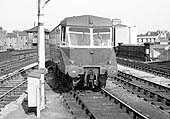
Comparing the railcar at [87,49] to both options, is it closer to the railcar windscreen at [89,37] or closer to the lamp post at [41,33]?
the railcar windscreen at [89,37]

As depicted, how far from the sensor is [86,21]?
39.9 ft

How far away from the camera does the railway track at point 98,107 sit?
27.6ft

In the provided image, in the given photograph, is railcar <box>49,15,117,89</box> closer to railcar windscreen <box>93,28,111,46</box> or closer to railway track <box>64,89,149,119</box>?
railcar windscreen <box>93,28,111,46</box>

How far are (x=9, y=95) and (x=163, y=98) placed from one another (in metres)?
6.34

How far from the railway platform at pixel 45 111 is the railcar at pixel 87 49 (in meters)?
1.59

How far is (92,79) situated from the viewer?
12008 mm

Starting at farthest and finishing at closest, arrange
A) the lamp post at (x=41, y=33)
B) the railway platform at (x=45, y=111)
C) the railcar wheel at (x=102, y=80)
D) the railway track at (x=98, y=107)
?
the railcar wheel at (x=102, y=80) → the lamp post at (x=41, y=33) → the railway platform at (x=45, y=111) → the railway track at (x=98, y=107)

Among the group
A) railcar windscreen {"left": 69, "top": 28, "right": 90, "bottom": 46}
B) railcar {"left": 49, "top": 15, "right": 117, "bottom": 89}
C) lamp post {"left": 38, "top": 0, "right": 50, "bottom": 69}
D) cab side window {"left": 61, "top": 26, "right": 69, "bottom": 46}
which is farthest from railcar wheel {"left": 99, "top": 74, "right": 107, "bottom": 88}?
lamp post {"left": 38, "top": 0, "right": 50, "bottom": 69}

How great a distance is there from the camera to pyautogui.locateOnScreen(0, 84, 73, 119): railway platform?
859cm

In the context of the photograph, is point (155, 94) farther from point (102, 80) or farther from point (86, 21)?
point (86, 21)

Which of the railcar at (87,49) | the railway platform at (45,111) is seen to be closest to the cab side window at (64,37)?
the railcar at (87,49)

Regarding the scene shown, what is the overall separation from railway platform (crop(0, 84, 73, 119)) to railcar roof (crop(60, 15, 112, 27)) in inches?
130

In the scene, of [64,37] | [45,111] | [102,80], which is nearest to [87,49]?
[64,37]

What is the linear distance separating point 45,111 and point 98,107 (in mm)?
1804
